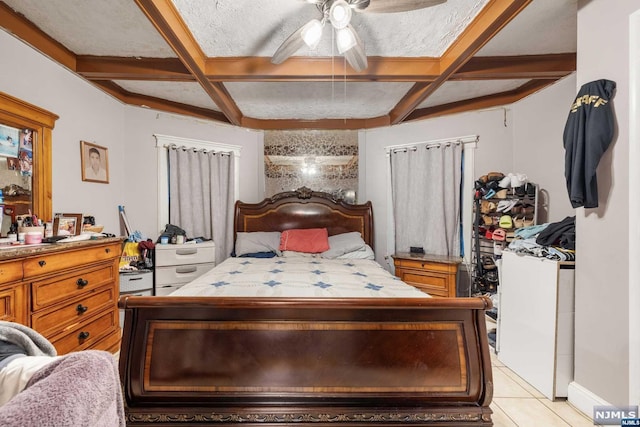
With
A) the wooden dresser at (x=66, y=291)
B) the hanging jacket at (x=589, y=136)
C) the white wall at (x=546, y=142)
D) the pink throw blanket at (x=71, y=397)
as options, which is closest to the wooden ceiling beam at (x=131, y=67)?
the wooden dresser at (x=66, y=291)

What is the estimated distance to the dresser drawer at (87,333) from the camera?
194 cm

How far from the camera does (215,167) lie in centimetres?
388

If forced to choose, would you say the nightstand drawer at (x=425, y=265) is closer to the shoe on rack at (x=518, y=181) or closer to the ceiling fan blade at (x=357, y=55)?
the shoe on rack at (x=518, y=181)

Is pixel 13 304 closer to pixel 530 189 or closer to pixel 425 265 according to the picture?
pixel 425 265

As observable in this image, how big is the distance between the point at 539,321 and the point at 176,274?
3364 millimetres

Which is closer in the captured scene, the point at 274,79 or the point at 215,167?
the point at 274,79

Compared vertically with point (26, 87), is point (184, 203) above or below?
below

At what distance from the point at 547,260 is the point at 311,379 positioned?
68.3 inches


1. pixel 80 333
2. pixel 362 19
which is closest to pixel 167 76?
pixel 362 19

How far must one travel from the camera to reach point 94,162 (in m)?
2.98

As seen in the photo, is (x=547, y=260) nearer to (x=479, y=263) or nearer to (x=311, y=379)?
(x=479, y=263)

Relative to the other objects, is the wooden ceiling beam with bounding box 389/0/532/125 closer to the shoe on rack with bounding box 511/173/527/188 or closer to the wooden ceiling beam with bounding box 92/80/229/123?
the shoe on rack with bounding box 511/173/527/188

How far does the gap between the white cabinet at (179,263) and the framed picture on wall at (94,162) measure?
917 millimetres

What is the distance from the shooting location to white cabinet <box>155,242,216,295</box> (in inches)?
127
